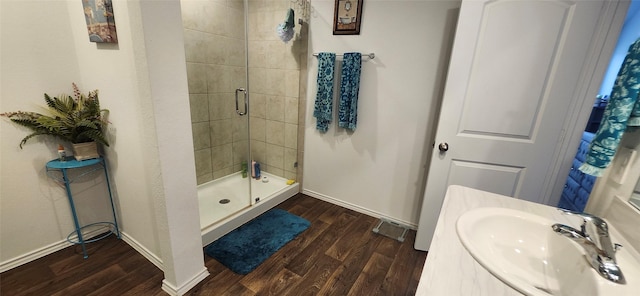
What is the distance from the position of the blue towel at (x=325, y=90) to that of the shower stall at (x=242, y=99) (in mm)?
267

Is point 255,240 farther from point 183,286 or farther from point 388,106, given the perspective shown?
point 388,106

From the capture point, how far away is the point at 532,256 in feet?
3.02

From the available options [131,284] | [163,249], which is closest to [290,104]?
[163,249]

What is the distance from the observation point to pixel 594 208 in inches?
41.5

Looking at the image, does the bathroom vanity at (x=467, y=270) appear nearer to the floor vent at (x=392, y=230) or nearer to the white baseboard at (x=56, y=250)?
the floor vent at (x=392, y=230)

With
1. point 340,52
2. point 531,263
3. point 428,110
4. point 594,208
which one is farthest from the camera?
point 340,52

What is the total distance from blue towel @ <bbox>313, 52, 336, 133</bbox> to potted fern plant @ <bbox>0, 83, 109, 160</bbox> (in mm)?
1574

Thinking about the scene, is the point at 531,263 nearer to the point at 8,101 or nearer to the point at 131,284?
the point at 131,284

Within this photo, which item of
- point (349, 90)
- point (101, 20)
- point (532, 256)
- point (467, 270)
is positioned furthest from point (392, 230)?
point (101, 20)

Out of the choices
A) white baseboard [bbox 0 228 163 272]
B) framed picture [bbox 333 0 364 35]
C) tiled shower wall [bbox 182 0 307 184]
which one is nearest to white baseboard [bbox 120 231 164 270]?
white baseboard [bbox 0 228 163 272]

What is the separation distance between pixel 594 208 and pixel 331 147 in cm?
186

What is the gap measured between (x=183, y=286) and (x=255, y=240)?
596mm

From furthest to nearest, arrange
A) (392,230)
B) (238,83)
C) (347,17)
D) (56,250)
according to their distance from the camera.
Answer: (238,83)
(392,230)
(347,17)
(56,250)

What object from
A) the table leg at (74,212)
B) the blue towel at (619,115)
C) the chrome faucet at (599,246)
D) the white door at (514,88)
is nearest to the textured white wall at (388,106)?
the white door at (514,88)
